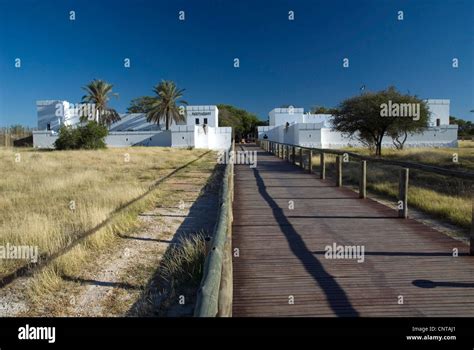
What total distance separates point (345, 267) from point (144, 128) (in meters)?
55.6

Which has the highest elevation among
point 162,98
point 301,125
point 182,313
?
point 162,98

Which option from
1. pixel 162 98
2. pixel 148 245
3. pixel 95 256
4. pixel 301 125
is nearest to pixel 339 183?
pixel 148 245

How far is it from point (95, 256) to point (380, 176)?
11316 mm

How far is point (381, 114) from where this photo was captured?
81.9ft

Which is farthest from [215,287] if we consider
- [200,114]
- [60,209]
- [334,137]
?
[200,114]

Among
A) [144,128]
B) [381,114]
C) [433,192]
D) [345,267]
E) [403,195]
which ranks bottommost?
[345,267]

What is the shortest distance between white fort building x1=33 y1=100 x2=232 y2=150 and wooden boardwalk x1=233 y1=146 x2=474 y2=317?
39129mm

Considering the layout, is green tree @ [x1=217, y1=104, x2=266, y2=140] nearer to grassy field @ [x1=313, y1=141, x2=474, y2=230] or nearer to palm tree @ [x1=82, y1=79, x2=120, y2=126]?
palm tree @ [x1=82, y1=79, x2=120, y2=126]
